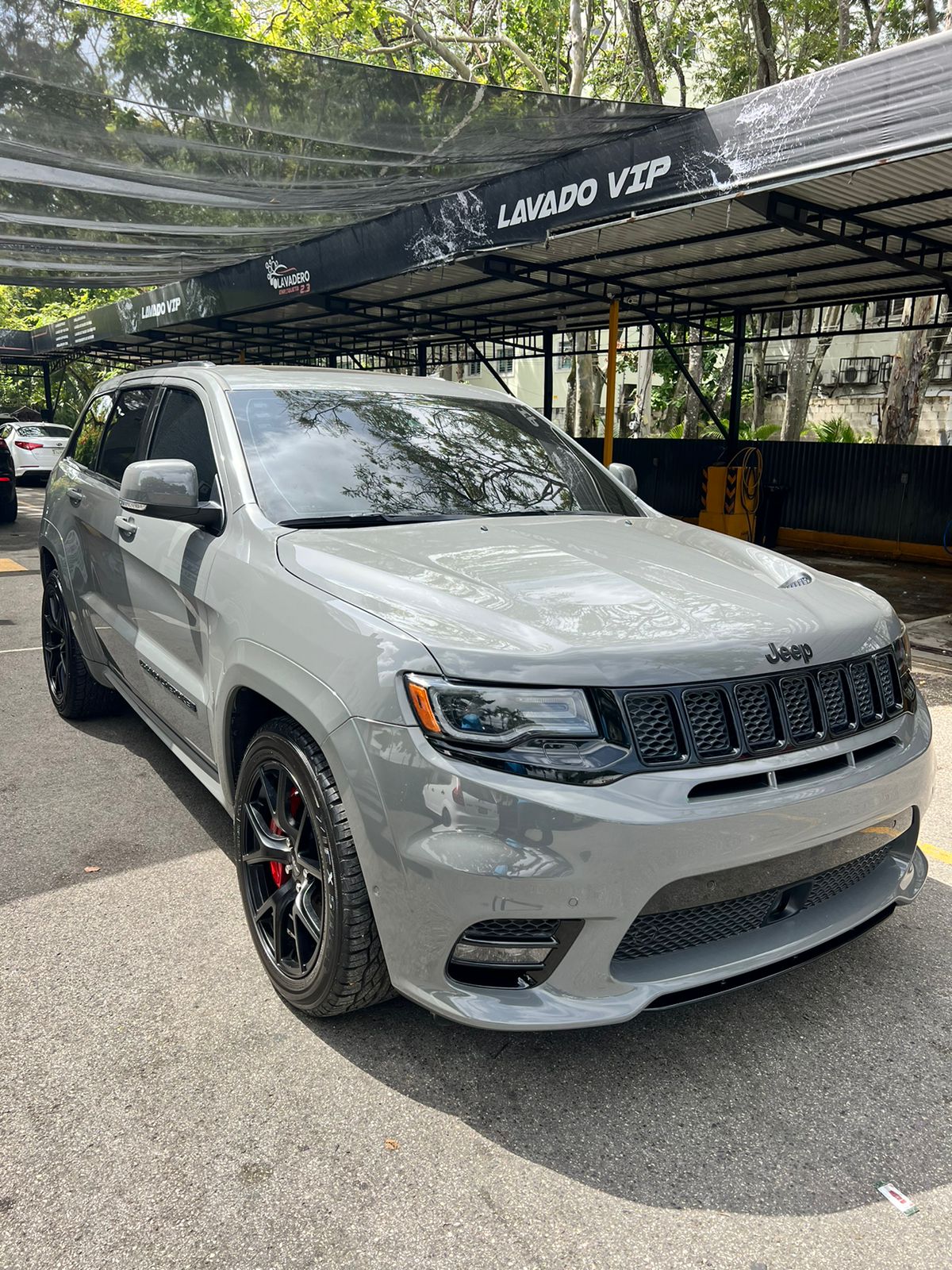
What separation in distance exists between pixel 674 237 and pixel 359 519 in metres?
8.51

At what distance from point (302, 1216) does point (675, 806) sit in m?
1.19

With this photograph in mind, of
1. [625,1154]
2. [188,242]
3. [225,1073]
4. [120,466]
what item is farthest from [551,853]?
[188,242]

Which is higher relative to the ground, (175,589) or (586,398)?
(586,398)

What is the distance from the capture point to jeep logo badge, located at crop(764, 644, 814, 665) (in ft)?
7.55

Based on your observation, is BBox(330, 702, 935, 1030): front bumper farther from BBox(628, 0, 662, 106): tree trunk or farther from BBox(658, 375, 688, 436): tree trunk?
BBox(658, 375, 688, 436): tree trunk

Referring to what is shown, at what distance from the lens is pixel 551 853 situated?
2.02 metres

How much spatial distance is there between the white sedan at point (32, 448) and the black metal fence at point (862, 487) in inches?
620

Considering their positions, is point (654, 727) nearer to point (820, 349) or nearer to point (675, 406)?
point (820, 349)

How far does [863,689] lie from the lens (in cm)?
254

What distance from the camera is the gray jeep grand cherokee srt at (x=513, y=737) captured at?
2072 millimetres

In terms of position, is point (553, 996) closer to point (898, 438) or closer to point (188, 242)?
point (188, 242)

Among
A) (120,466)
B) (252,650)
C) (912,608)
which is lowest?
(912,608)

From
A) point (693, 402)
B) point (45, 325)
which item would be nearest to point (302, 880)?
point (693, 402)

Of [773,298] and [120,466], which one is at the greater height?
[773,298]
